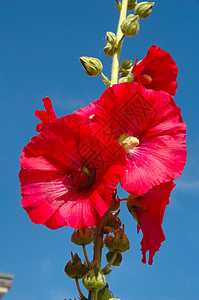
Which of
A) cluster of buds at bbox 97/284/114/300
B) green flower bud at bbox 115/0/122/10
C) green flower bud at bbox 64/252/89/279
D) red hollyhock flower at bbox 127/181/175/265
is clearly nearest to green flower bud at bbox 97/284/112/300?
cluster of buds at bbox 97/284/114/300

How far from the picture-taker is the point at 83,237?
7.29 feet

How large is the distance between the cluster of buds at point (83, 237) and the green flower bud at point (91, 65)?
3.46 ft

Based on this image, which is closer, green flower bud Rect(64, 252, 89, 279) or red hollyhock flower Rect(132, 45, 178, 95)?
green flower bud Rect(64, 252, 89, 279)

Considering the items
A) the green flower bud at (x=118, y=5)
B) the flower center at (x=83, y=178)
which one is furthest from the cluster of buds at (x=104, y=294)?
the green flower bud at (x=118, y=5)

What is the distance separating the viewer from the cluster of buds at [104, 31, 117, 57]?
2.78 m

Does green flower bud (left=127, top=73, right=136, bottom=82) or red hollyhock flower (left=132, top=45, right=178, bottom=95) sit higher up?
red hollyhock flower (left=132, top=45, right=178, bottom=95)

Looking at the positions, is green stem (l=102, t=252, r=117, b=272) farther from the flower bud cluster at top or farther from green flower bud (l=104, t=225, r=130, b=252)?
the flower bud cluster at top

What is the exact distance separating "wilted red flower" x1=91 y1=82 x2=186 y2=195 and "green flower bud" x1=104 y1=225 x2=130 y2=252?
11.8 inches

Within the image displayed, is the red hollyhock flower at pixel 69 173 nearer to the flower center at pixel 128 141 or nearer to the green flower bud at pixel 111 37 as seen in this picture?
the flower center at pixel 128 141

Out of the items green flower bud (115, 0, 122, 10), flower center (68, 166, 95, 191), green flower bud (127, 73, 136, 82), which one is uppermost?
green flower bud (115, 0, 122, 10)

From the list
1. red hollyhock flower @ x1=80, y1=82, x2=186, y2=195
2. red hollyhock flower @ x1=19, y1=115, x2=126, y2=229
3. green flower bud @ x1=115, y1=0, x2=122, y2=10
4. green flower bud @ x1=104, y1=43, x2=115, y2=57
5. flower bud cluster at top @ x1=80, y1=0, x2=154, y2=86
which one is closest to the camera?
red hollyhock flower @ x1=19, y1=115, x2=126, y2=229

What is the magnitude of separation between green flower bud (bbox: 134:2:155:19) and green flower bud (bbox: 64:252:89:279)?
69.2 inches

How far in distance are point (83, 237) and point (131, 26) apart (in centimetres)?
144

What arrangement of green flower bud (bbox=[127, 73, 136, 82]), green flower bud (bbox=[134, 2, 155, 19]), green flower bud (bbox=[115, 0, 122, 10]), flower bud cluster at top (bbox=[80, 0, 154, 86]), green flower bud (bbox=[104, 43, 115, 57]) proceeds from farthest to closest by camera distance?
green flower bud (bbox=[115, 0, 122, 10]), green flower bud (bbox=[134, 2, 155, 19]), green flower bud (bbox=[104, 43, 115, 57]), flower bud cluster at top (bbox=[80, 0, 154, 86]), green flower bud (bbox=[127, 73, 136, 82])
